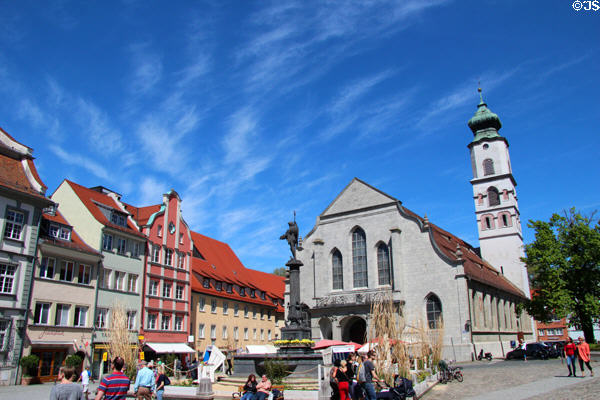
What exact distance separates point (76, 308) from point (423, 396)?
2303 centimetres

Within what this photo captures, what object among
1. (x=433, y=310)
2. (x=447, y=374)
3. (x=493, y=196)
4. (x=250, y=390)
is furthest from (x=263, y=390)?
(x=493, y=196)

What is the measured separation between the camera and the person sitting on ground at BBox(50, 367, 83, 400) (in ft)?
23.5

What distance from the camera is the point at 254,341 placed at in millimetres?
50625

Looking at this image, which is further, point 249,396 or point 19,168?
point 19,168

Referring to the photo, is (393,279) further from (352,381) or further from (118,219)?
(352,381)

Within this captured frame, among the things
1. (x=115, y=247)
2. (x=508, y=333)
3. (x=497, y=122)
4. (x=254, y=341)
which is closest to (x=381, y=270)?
(x=508, y=333)

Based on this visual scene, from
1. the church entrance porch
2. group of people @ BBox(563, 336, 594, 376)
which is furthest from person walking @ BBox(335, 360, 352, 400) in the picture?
the church entrance porch

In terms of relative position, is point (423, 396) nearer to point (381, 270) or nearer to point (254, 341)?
point (381, 270)

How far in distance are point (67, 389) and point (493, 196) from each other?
57.5m

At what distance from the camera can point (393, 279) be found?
130ft

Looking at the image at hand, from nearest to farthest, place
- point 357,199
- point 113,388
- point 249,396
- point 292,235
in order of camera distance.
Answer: point 113,388 → point 249,396 → point 292,235 → point 357,199

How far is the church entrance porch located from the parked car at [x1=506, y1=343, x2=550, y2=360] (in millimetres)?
11165

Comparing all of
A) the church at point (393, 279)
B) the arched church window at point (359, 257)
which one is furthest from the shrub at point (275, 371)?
the arched church window at point (359, 257)

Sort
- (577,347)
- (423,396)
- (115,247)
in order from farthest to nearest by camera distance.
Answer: (115,247), (577,347), (423,396)
